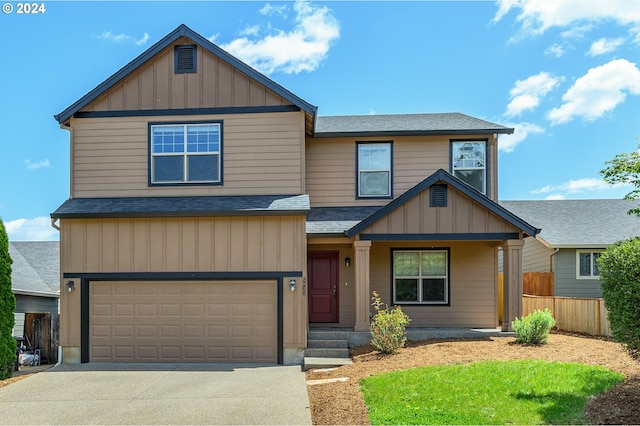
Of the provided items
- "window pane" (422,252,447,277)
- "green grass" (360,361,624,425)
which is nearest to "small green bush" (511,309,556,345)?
"green grass" (360,361,624,425)

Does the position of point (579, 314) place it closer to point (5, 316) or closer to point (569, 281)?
point (569, 281)

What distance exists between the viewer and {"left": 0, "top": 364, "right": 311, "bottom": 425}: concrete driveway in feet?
24.2

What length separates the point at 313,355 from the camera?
A: 11648 mm

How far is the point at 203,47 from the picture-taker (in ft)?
40.5

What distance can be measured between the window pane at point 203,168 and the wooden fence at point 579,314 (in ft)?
34.5

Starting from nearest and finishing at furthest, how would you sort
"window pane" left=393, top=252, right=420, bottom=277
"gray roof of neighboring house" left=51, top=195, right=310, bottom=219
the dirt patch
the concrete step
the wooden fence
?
the dirt patch → the concrete step → "gray roof of neighboring house" left=51, top=195, right=310, bottom=219 → the wooden fence → "window pane" left=393, top=252, right=420, bottom=277

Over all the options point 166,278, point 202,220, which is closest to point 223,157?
point 202,220

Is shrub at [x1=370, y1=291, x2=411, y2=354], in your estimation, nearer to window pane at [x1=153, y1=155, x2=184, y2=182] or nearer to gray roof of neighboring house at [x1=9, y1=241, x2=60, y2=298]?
window pane at [x1=153, y1=155, x2=184, y2=182]

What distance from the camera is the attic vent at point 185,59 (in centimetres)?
1248

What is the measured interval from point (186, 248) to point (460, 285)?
7.50 m

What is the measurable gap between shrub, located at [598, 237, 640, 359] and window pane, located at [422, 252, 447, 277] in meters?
7.09

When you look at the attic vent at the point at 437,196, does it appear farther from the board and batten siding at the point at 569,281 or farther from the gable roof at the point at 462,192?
the board and batten siding at the point at 569,281

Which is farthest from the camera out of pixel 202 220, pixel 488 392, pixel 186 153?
pixel 186 153

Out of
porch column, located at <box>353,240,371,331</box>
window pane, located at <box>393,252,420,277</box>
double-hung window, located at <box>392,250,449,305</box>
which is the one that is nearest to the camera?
porch column, located at <box>353,240,371,331</box>
